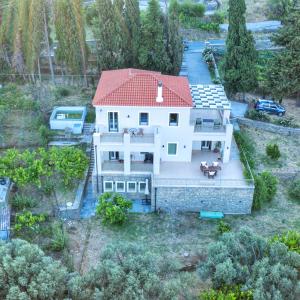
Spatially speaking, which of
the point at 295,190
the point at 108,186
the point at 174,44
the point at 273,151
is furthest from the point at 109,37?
the point at 295,190

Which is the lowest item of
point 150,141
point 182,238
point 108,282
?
point 182,238

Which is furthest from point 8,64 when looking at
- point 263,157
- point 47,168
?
point 263,157

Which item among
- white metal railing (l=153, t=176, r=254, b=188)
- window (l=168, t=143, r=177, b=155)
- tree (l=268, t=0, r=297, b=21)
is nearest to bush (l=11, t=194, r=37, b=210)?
white metal railing (l=153, t=176, r=254, b=188)

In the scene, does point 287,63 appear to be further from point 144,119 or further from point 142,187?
point 142,187

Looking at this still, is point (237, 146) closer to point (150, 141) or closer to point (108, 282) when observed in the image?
point (150, 141)

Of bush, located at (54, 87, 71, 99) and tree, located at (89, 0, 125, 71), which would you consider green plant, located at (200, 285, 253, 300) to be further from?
bush, located at (54, 87, 71, 99)

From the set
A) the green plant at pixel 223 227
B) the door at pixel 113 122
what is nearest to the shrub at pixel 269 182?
the green plant at pixel 223 227
